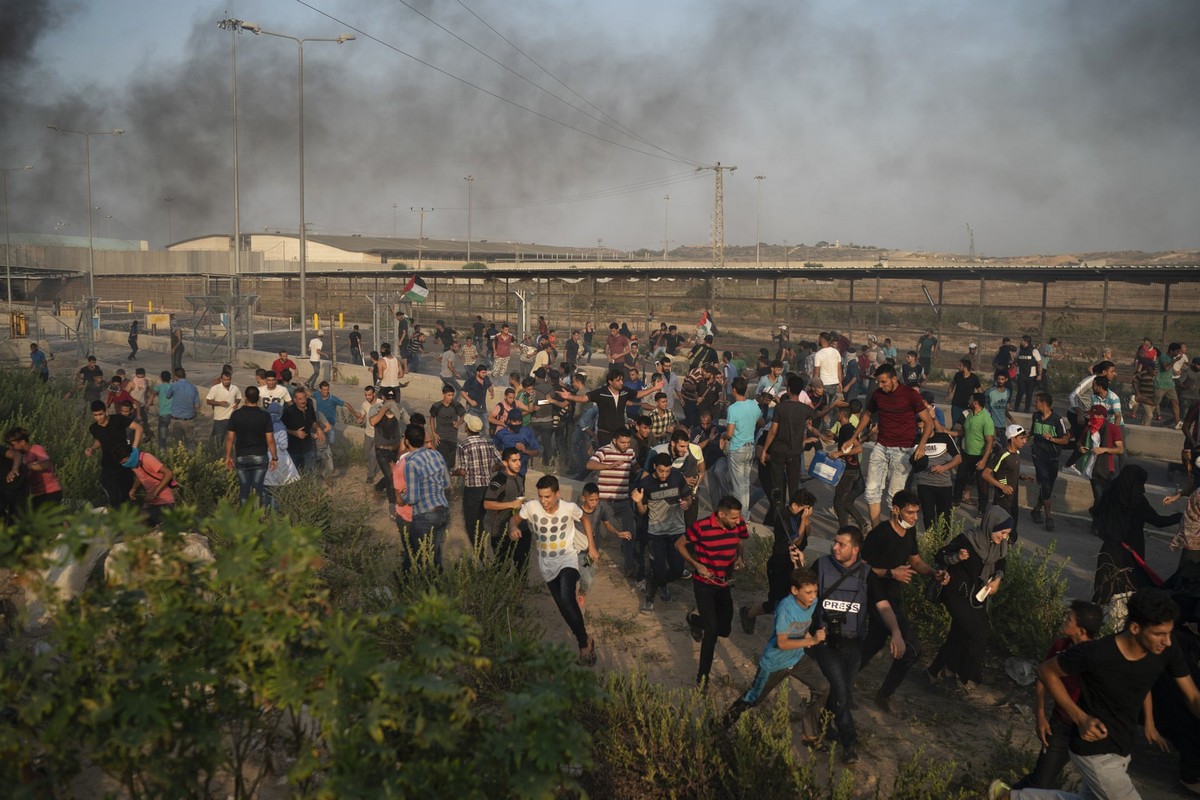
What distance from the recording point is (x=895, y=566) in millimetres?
6090

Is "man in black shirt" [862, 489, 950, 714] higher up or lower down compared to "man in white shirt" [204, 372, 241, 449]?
lower down

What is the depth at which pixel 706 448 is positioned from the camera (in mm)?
10359

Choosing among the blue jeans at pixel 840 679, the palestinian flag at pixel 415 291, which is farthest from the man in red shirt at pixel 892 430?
the palestinian flag at pixel 415 291

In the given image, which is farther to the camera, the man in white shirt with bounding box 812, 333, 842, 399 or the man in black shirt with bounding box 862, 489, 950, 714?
the man in white shirt with bounding box 812, 333, 842, 399

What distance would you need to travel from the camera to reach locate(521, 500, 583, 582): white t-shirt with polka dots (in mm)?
6758

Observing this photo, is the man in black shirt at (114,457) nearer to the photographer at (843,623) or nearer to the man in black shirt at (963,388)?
the photographer at (843,623)

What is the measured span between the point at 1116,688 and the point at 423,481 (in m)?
5.11

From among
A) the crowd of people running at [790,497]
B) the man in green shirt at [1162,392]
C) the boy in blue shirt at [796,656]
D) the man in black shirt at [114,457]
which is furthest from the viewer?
the man in green shirt at [1162,392]

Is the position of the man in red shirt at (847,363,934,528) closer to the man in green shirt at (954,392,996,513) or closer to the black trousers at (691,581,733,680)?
the man in green shirt at (954,392,996,513)

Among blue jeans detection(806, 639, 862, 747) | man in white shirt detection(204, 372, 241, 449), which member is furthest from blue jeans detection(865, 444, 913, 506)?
man in white shirt detection(204, 372, 241, 449)

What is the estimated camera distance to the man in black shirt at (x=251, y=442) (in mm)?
9469

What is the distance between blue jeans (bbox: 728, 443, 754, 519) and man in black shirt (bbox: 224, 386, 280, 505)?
4827mm

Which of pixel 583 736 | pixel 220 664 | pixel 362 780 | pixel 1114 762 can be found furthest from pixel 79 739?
pixel 1114 762

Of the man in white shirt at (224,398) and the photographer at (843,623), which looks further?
the man in white shirt at (224,398)
